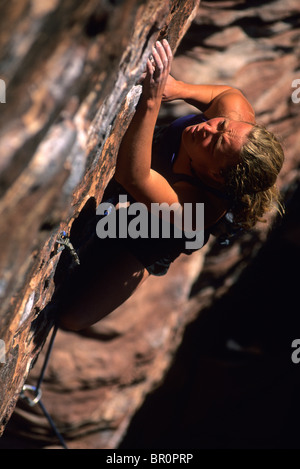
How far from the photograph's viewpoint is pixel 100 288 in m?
1.82

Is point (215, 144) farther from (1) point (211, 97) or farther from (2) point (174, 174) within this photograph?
(1) point (211, 97)

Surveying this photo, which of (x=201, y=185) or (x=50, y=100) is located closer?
(x=50, y=100)

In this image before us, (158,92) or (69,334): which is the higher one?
(158,92)

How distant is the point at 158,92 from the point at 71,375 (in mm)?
2105

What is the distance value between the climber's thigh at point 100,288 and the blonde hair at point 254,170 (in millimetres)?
547

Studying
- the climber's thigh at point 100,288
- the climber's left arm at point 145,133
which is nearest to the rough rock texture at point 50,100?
the climber's left arm at point 145,133

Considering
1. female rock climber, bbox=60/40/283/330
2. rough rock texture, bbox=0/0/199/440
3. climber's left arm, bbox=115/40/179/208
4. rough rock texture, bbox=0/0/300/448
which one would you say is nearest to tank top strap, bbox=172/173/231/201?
female rock climber, bbox=60/40/283/330

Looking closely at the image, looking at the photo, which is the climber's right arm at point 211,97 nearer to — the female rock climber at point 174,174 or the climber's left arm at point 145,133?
the female rock climber at point 174,174

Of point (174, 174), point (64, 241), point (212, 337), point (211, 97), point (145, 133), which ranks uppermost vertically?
point (211, 97)

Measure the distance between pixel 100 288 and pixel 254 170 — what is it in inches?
31.3

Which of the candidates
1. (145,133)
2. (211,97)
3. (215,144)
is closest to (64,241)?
(145,133)
